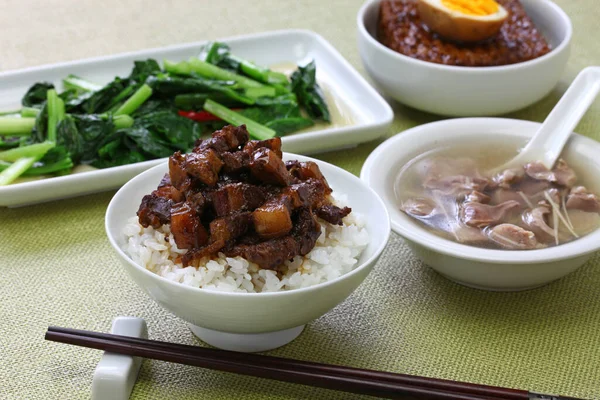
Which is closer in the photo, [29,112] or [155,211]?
[155,211]

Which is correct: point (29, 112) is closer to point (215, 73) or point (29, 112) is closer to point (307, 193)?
point (215, 73)

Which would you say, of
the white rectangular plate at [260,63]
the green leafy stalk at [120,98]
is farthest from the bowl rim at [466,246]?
the green leafy stalk at [120,98]

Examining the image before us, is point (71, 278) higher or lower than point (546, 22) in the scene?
lower

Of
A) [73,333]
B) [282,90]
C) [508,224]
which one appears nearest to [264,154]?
[73,333]

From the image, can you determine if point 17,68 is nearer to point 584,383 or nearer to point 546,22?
point 546,22

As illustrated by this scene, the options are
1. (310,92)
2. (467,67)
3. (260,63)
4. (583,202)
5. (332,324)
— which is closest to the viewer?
(332,324)

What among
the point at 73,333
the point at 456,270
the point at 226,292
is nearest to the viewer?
the point at 226,292

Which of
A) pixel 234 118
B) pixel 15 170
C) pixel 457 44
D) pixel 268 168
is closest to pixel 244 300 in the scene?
pixel 268 168
